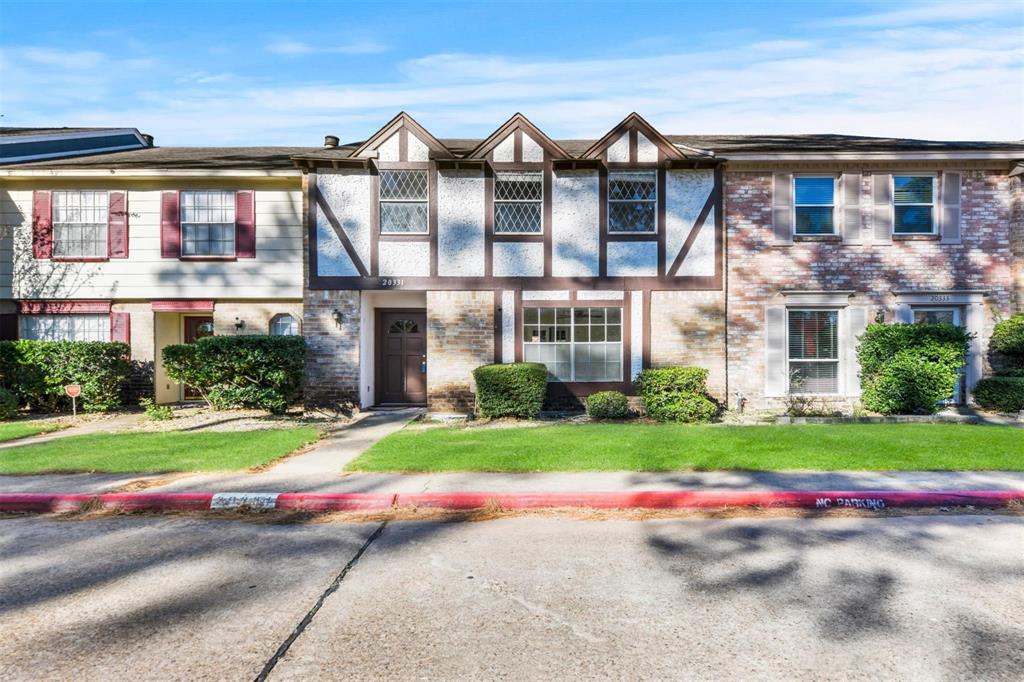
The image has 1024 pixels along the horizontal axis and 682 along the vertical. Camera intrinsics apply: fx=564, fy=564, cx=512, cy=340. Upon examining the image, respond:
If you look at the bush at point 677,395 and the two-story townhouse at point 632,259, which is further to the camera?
the two-story townhouse at point 632,259

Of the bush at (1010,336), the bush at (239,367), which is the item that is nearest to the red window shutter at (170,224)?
the bush at (239,367)

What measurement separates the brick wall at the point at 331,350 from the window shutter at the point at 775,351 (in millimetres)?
9353

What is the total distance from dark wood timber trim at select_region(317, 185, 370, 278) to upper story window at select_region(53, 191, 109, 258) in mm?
5309

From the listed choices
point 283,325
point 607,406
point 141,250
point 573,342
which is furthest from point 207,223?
point 607,406

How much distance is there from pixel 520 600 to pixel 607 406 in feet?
27.3

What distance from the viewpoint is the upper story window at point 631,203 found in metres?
12.9

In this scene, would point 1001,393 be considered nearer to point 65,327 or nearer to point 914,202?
point 914,202

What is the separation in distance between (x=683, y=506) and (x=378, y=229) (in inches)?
371

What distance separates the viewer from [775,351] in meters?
12.9

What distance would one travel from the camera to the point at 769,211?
508 inches

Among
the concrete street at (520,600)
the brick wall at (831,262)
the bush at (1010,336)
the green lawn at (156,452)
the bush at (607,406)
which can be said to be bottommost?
the concrete street at (520,600)

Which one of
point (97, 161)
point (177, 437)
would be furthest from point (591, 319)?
point (97, 161)

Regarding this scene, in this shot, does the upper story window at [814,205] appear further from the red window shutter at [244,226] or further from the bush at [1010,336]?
the red window shutter at [244,226]

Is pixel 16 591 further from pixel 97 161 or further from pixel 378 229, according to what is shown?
pixel 97 161
